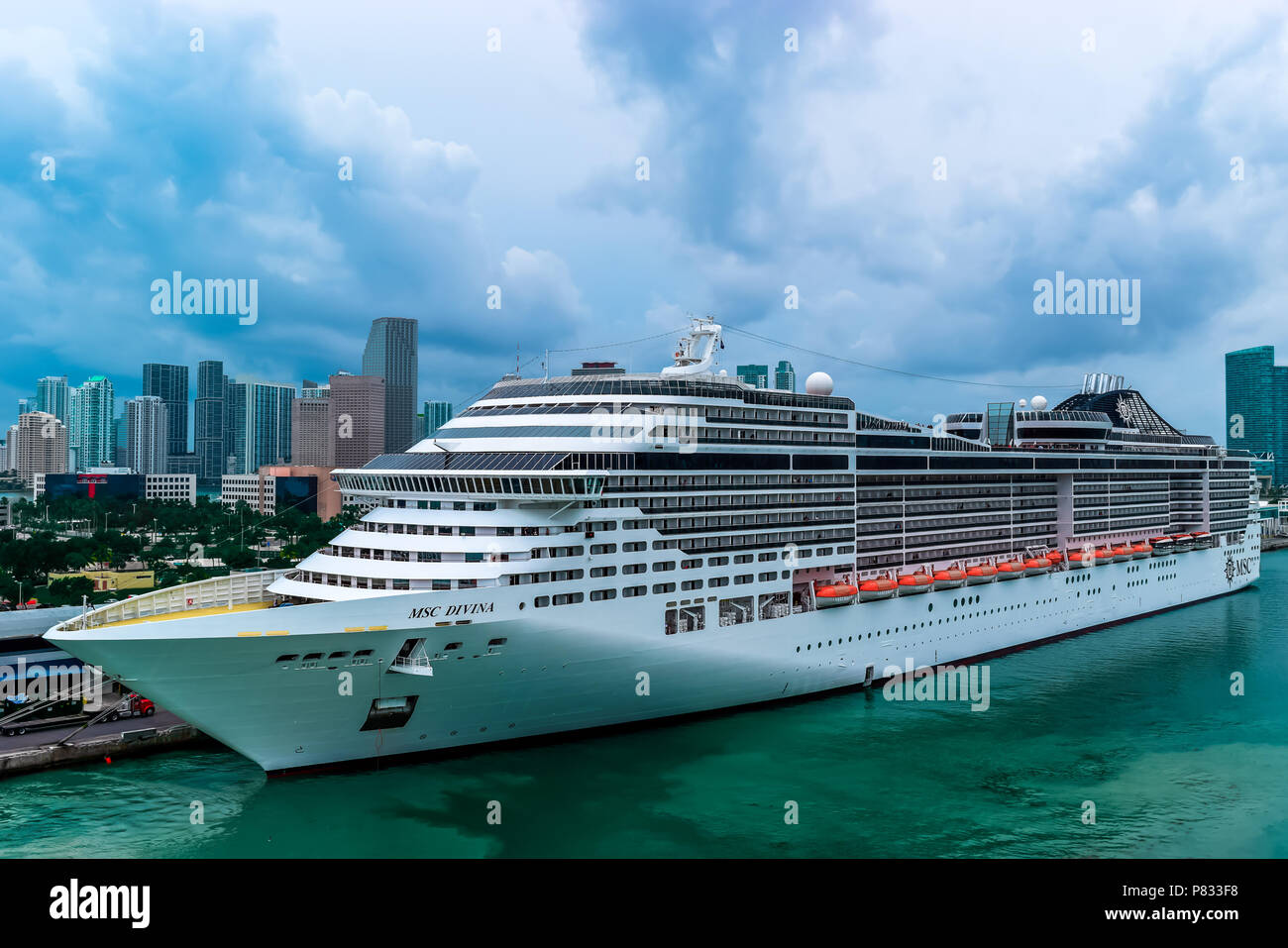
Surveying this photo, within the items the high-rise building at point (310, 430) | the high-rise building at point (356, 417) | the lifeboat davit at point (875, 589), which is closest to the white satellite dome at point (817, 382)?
the lifeboat davit at point (875, 589)

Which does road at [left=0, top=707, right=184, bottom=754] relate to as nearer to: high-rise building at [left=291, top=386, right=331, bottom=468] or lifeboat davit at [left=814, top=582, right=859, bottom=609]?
lifeboat davit at [left=814, top=582, right=859, bottom=609]

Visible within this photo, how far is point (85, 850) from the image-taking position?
62.7 feet

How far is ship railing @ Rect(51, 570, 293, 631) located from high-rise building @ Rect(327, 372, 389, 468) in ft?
389

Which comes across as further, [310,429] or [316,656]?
[310,429]

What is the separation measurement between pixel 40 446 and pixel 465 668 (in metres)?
188

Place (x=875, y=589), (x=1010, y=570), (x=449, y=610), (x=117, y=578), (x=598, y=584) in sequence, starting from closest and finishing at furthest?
(x=449, y=610) < (x=598, y=584) < (x=875, y=589) < (x=1010, y=570) < (x=117, y=578)

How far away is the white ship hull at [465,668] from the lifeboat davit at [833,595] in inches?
11.1

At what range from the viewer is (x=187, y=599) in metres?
23.8

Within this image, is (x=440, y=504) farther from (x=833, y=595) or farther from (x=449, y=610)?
(x=833, y=595)

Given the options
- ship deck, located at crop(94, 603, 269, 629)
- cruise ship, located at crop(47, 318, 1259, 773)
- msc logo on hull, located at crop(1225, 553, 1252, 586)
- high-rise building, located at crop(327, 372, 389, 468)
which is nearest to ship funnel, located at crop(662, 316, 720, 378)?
cruise ship, located at crop(47, 318, 1259, 773)

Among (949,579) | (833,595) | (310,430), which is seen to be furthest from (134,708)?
(310,430)

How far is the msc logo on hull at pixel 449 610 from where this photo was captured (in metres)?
21.3

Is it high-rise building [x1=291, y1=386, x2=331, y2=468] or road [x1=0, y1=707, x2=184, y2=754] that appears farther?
high-rise building [x1=291, y1=386, x2=331, y2=468]

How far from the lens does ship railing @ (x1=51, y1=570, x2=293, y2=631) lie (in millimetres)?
21791
